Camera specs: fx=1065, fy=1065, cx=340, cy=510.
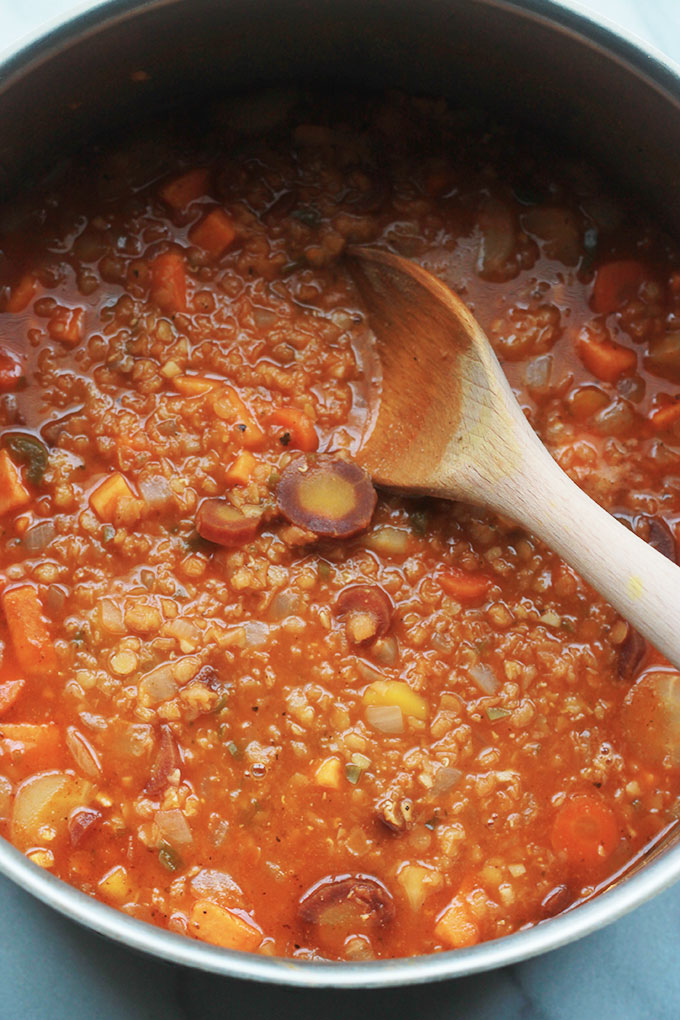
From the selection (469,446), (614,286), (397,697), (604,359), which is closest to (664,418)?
(604,359)

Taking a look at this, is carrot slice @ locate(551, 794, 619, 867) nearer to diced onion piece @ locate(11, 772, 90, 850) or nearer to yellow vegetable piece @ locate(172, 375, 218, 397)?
diced onion piece @ locate(11, 772, 90, 850)

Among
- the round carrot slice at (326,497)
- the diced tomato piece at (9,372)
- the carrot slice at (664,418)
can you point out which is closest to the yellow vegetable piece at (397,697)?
the round carrot slice at (326,497)

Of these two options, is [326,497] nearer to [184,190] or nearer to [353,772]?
[353,772]

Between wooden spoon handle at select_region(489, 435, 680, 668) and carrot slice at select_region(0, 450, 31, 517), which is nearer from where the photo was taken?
wooden spoon handle at select_region(489, 435, 680, 668)

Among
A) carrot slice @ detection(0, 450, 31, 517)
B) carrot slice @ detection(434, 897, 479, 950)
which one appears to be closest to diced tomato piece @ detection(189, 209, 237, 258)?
carrot slice @ detection(0, 450, 31, 517)

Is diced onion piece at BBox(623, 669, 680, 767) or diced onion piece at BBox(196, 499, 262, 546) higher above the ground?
diced onion piece at BBox(196, 499, 262, 546)

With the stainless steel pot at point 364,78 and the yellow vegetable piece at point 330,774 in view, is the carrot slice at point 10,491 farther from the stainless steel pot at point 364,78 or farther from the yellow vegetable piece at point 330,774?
the yellow vegetable piece at point 330,774
